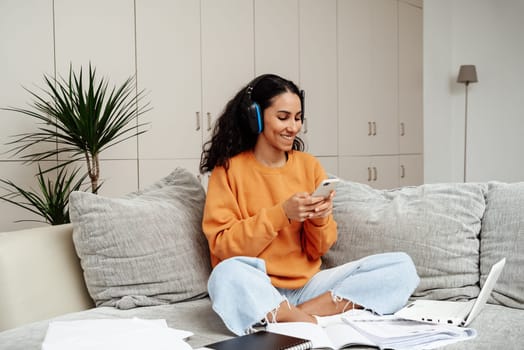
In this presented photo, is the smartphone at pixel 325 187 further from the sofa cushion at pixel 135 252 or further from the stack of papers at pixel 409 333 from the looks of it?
the sofa cushion at pixel 135 252

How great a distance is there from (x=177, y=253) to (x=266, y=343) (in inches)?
24.8

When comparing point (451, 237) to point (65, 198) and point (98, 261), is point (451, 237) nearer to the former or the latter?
point (98, 261)

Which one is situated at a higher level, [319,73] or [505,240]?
[319,73]

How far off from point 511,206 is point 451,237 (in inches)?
8.3

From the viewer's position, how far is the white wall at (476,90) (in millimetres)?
5613

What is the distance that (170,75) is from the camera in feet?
11.8

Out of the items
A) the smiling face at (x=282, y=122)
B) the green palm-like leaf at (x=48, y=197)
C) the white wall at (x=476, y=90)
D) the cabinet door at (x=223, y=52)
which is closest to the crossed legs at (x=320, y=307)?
the smiling face at (x=282, y=122)

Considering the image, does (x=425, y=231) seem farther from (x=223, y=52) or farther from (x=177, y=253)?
(x=223, y=52)

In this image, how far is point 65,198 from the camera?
9.65ft

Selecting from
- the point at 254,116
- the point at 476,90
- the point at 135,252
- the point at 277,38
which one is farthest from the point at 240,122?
the point at 476,90

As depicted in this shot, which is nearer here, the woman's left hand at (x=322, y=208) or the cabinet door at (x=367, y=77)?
the woman's left hand at (x=322, y=208)

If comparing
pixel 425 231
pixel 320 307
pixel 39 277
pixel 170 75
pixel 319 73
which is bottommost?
pixel 320 307

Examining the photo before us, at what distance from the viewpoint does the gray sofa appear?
1786 millimetres

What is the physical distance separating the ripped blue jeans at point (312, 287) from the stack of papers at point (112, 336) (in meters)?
0.17
